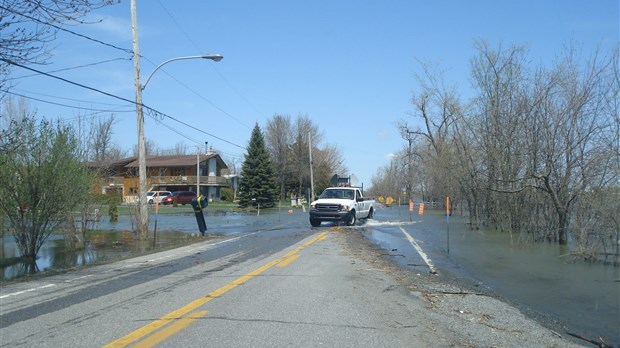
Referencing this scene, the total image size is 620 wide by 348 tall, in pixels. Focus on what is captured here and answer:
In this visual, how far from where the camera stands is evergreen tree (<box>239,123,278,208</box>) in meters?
60.8

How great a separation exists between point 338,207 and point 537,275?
46.1 feet

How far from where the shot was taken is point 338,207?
26109mm

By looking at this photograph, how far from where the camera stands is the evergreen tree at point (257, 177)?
60803mm

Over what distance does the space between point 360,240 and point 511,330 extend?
39.8 ft

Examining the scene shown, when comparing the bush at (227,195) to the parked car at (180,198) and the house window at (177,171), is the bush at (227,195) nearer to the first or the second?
the house window at (177,171)

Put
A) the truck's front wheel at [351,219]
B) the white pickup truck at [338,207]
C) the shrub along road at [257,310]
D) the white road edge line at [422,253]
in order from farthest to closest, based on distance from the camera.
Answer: the truck's front wheel at [351,219] < the white pickup truck at [338,207] < the white road edge line at [422,253] < the shrub along road at [257,310]

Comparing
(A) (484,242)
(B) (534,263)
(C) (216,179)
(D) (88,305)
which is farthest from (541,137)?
(C) (216,179)

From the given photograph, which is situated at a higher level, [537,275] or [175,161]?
[175,161]

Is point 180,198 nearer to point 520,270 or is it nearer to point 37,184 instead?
point 37,184

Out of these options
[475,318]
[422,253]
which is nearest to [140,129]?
[422,253]

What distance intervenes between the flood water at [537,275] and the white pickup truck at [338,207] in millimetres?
4900

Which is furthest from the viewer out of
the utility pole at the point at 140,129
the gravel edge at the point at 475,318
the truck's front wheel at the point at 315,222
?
the truck's front wheel at the point at 315,222

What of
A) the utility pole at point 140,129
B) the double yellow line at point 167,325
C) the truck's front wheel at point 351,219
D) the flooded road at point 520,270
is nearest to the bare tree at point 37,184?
the flooded road at point 520,270

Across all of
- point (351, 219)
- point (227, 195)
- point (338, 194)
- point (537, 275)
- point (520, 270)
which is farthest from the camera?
point (227, 195)
